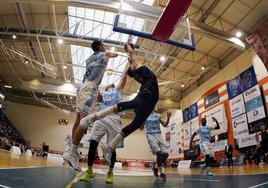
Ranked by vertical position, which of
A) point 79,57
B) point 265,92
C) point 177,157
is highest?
point 79,57

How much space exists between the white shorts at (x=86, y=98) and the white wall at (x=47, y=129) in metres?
26.0

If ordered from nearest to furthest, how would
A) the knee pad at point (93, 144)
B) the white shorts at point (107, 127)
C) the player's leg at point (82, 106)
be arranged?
the player's leg at point (82, 106)
the knee pad at point (93, 144)
the white shorts at point (107, 127)

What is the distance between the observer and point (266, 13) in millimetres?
13469

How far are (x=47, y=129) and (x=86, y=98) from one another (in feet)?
90.9

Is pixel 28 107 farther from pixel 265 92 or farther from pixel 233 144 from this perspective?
pixel 265 92

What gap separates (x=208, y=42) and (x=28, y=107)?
2346 cm

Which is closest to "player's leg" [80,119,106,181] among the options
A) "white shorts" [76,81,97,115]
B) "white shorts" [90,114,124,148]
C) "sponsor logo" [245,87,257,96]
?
"white shorts" [90,114,124,148]

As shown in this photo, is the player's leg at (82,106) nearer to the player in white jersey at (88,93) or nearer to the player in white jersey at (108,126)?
the player in white jersey at (88,93)

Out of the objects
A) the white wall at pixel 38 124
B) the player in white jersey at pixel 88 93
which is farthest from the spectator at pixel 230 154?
the white wall at pixel 38 124

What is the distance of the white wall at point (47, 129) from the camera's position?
2867 cm

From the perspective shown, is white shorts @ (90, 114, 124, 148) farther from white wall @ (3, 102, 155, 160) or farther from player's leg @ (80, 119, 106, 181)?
white wall @ (3, 102, 155, 160)

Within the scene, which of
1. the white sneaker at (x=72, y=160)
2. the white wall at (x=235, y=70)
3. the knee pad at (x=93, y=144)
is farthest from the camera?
the white wall at (x=235, y=70)

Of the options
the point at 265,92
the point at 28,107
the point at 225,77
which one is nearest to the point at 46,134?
the point at 28,107

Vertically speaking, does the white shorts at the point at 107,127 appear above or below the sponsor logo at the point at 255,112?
below
